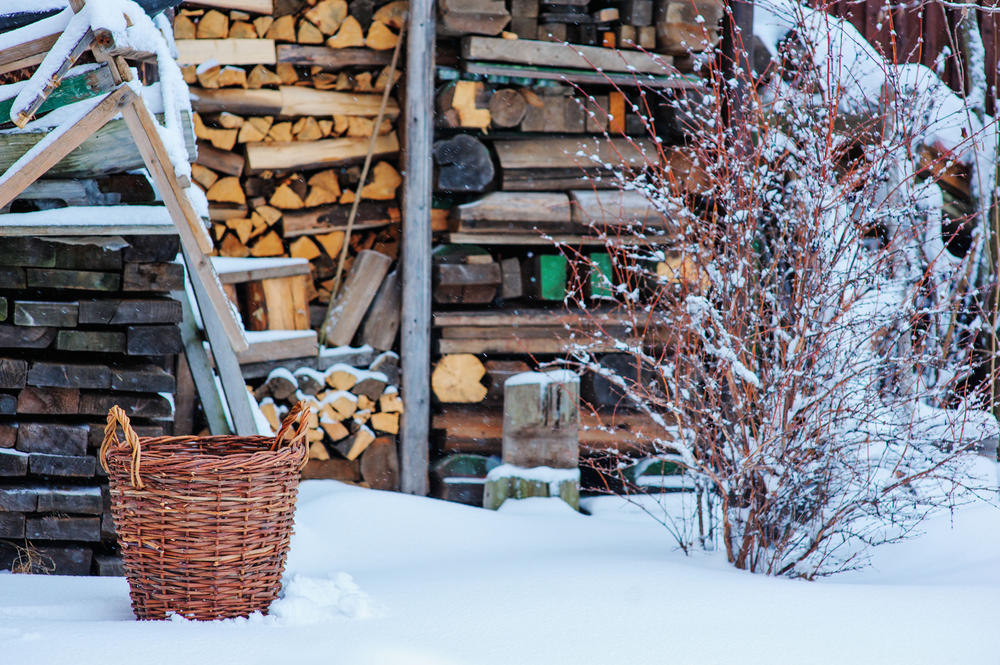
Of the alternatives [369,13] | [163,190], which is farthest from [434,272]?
[163,190]

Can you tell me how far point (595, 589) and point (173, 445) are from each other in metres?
1.57

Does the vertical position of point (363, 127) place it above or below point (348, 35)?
below

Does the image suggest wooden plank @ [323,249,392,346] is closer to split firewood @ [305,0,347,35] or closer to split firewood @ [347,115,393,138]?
split firewood @ [347,115,393,138]

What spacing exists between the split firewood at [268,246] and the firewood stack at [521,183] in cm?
88

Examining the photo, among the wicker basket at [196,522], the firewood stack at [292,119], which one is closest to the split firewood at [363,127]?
the firewood stack at [292,119]

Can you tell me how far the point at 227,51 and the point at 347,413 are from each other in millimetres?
2027

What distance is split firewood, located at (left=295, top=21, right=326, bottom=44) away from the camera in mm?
4957

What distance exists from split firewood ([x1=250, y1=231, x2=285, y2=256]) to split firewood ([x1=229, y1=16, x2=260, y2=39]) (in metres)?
1.04

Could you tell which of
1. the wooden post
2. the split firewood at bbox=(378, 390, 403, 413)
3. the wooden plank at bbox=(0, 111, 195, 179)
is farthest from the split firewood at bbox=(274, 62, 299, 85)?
the split firewood at bbox=(378, 390, 403, 413)

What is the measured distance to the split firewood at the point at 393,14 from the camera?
507 centimetres

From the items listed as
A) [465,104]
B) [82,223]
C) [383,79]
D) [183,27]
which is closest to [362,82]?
[383,79]

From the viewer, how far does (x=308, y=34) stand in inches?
196

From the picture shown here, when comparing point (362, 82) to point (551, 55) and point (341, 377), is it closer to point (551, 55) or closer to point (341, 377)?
point (551, 55)

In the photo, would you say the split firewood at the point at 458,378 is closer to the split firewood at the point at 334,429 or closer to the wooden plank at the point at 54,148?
the split firewood at the point at 334,429
